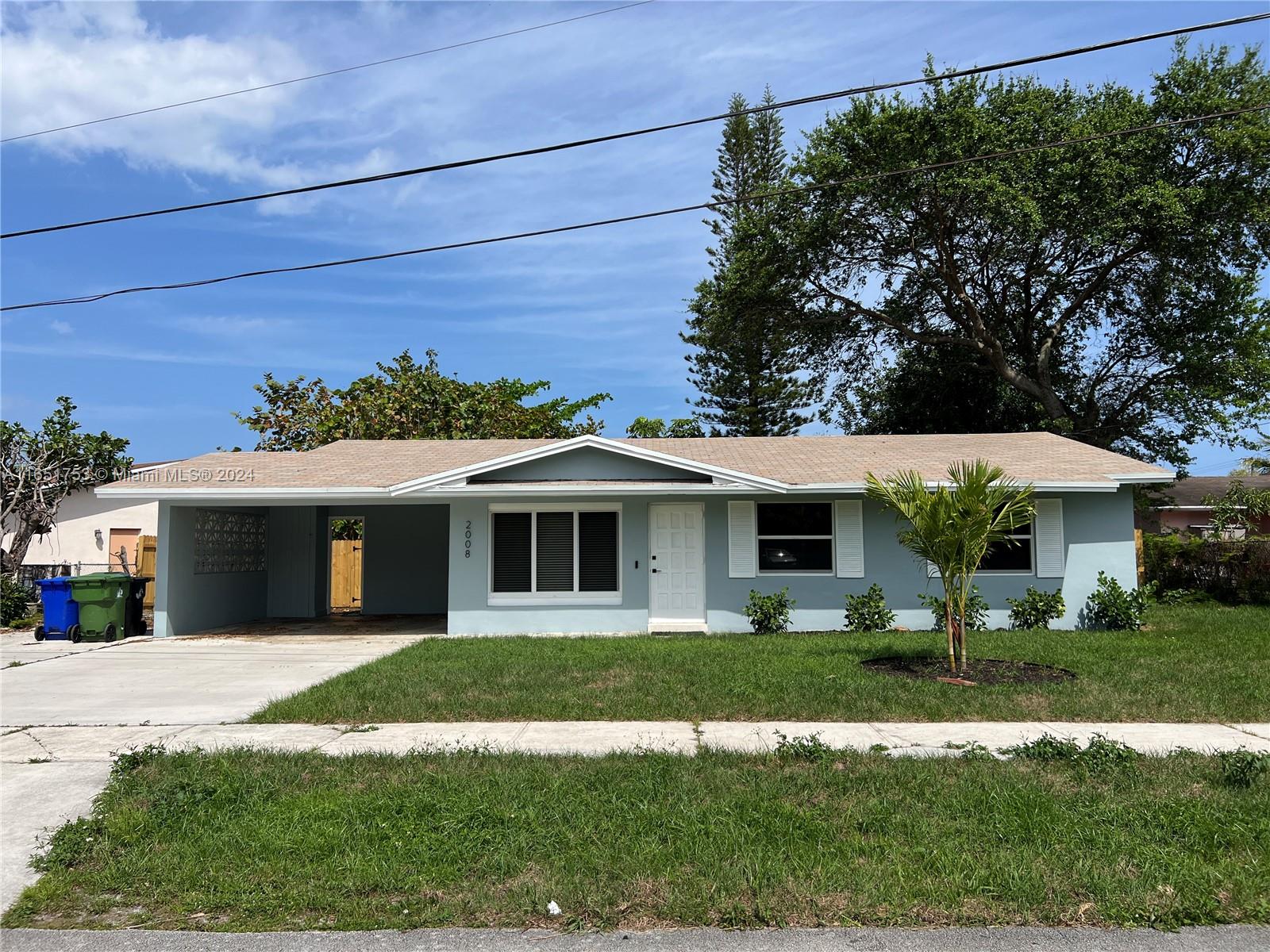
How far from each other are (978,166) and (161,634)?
22.0 m

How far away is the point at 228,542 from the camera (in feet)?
59.3

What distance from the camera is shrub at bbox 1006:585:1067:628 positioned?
15750 mm

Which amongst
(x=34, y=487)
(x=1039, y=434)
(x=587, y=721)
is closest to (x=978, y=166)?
(x=1039, y=434)

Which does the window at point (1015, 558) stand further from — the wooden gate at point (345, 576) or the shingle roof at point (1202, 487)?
the shingle roof at point (1202, 487)

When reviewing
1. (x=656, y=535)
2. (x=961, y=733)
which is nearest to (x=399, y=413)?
(x=656, y=535)

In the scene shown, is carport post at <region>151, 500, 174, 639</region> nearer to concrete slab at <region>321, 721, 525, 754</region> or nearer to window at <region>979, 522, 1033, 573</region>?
concrete slab at <region>321, 721, 525, 754</region>

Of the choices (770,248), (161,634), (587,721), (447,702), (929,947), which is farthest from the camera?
(770,248)

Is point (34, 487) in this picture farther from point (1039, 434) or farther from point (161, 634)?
point (1039, 434)

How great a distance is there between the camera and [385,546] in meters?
20.1

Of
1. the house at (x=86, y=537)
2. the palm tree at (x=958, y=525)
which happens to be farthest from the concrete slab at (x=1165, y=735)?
the house at (x=86, y=537)

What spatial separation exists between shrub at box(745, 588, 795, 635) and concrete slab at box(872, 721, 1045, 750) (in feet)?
23.4

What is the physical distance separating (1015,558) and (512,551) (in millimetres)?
8914

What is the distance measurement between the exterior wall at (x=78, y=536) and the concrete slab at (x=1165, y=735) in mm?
23377

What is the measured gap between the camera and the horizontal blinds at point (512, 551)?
1605 cm
